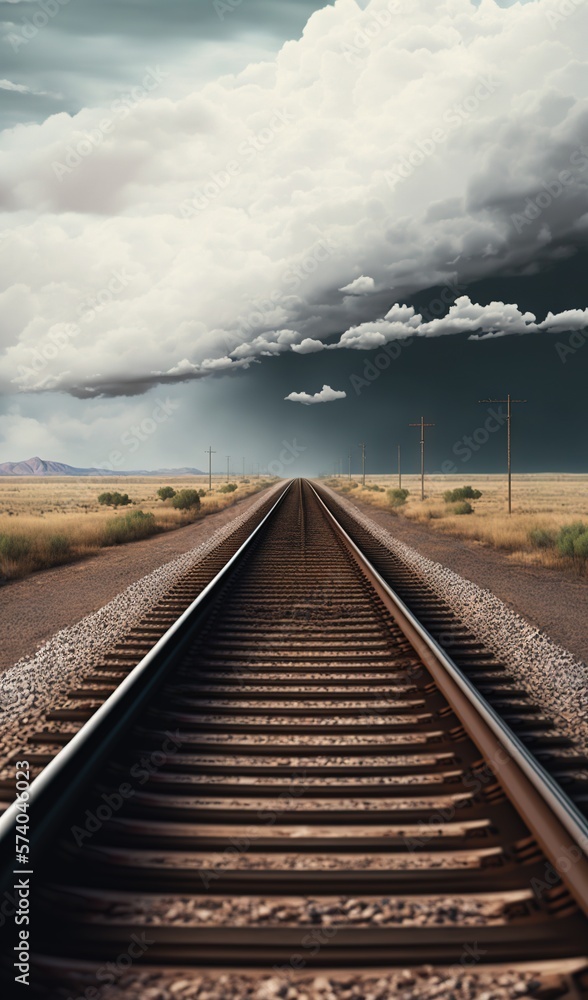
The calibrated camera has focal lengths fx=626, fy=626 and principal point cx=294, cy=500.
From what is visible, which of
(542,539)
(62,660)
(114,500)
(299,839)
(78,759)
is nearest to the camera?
(299,839)

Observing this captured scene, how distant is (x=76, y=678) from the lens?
5172mm

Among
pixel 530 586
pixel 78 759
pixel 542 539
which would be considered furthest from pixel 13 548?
pixel 542 539

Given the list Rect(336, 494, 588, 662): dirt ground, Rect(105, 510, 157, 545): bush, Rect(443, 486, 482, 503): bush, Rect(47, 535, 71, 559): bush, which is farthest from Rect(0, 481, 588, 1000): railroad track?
Rect(443, 486, 482, 503): bush

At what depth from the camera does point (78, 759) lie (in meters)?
3.04

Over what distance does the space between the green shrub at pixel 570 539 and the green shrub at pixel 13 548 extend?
39.7 ft

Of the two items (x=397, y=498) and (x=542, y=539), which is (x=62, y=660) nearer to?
(x=542, y=539)

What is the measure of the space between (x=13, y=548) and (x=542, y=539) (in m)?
13.1

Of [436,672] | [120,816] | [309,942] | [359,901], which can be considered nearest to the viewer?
[309,942]

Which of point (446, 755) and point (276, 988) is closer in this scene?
point (276, 988)

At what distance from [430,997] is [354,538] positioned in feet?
45.3

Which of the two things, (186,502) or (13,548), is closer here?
(13,548)

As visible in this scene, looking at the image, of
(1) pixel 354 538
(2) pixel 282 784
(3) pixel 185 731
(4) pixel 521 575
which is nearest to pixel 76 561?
(1) pixel 354 538

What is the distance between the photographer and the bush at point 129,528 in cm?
1869

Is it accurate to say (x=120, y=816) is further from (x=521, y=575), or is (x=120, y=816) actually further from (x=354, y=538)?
(x=354, y=538)
